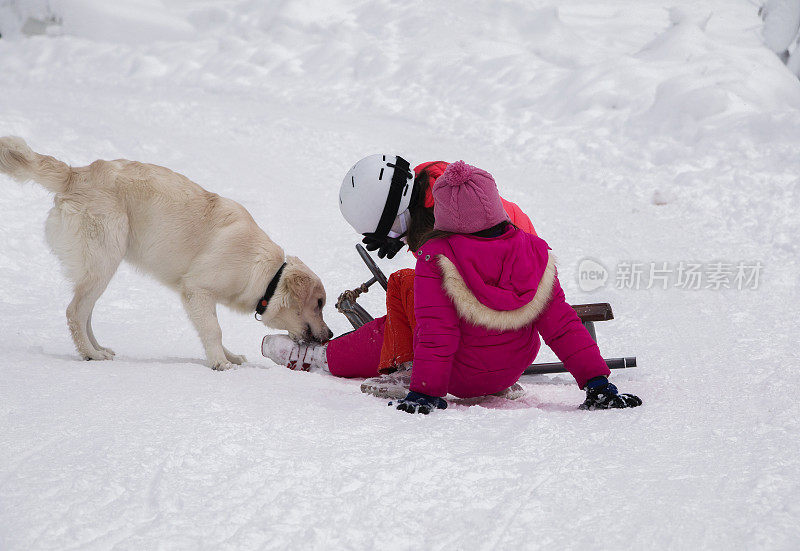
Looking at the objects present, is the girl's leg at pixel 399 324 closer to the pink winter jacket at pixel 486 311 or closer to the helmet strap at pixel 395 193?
the helmet strap at pixel 395 193

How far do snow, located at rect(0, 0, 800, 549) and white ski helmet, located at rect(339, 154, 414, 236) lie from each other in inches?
34.0

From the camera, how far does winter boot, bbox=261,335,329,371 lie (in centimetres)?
398

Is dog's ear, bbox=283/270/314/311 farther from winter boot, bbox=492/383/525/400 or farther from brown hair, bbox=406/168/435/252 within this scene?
winter boot, bbox=492/383/525/400

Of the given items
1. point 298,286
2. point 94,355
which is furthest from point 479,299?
point 94,355

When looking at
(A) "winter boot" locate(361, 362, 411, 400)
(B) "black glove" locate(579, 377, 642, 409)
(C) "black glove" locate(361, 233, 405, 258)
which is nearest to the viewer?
(B) "black glove" locate(579, 377, 642, 409)

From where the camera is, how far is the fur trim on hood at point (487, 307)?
2.71 metres

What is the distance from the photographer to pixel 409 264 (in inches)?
249

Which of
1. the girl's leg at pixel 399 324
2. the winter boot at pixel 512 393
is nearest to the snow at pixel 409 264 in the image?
the winter boot at pixel 512 393

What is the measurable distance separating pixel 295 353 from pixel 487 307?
65.8 inches

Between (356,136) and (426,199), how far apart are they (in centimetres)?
551

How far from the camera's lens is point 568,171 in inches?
309

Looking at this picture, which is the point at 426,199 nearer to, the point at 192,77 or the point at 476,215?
the point at 476,215

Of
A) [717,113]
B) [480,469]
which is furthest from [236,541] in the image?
[717,113]

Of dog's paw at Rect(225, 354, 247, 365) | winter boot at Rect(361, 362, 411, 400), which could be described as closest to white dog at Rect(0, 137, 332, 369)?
dog's paw at Rect(225, 354, 247, 365)
